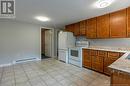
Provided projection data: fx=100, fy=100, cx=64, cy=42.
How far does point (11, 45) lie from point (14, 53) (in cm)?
41

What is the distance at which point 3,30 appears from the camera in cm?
445

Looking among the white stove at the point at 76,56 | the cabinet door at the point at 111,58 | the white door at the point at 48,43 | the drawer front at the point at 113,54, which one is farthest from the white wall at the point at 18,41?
the drawer front at the point at 113,54

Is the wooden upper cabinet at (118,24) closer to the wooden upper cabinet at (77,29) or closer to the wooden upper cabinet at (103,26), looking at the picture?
the wooden upper cabinet at (103,26)

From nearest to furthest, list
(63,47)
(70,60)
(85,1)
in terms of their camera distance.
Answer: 1. (85,1)
2. (70,60)
3. (63,47)

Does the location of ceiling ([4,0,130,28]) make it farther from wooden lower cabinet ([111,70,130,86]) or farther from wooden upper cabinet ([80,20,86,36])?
wooden lower cabinet ([111,70,130,86])

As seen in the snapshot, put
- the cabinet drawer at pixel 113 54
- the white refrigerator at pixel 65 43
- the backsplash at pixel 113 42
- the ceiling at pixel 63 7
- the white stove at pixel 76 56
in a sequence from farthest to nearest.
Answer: the white refrigerator at pixel 65 43
the white stove at pixel 76 56
the backsplash at pixel 113 42
the cabinet drawer at pixel 113 54
the ceiling at pixel 63 7

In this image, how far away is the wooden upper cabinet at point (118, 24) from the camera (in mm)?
3012

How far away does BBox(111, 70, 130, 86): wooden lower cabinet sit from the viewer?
1.00 metres

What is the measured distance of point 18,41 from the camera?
4.91 metres

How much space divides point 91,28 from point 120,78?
10.4ft

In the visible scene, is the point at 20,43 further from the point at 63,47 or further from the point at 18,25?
the point at 63,47

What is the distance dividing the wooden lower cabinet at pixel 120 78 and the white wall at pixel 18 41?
186 inches

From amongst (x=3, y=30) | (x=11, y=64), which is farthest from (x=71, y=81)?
(x=3, y=30)

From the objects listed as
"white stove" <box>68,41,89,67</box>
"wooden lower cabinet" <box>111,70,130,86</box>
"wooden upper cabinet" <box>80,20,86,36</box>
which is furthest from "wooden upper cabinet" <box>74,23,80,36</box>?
"wooden lower cabinet" <box>111,70,130,86</box>
